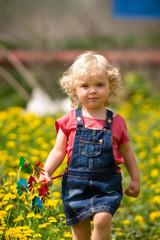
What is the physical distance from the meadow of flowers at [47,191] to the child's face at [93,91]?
49 cm

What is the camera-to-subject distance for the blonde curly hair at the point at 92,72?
2.16 meters

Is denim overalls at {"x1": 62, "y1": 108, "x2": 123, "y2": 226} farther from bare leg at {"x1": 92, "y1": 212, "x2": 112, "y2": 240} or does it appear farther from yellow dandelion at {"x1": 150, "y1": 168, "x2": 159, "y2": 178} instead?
yellow dandelion at {"x1": 150, "y1": 168, "x2": 159, "y2": 178}

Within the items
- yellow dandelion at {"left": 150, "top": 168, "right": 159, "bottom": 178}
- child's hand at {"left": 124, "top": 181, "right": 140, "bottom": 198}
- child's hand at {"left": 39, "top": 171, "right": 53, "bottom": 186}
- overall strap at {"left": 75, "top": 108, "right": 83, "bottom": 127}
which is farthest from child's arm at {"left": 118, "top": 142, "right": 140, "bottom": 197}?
yellow dandelion at {"left": 150, "top": 168, "right": 159, "bottom": 178}

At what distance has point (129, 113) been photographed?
7148mm

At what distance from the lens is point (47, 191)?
217cm

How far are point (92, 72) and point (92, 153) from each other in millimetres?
461

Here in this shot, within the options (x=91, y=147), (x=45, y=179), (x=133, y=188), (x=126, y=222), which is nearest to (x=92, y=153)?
(x=91, y=147)

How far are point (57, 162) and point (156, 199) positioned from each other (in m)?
1.38

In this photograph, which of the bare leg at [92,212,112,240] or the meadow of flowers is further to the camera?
the meadow of flowers

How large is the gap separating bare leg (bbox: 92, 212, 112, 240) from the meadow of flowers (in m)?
0.33

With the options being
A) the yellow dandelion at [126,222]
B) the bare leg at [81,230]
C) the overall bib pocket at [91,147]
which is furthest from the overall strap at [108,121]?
the yellow dandelion at [126,222]

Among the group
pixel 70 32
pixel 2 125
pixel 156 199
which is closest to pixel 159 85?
pixel 70 32

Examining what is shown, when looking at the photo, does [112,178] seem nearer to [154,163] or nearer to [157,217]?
[157,217]

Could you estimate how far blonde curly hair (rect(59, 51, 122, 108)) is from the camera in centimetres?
216
